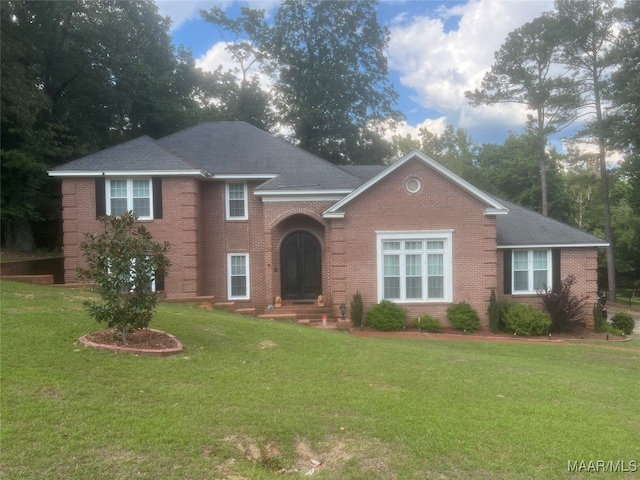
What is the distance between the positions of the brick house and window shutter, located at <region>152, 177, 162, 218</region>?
0.12 ft

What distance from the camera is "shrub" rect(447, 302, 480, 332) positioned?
613 inches

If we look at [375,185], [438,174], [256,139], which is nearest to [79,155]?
[256,139]

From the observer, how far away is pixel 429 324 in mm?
15547

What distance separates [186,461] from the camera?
14.6 ft

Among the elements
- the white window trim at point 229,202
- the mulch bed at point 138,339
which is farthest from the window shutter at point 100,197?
the mulch bed at point 138,339

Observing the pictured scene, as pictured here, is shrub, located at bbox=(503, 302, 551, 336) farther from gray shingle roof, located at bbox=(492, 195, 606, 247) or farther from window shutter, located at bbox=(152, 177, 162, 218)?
window shutter, located at bbox=(152, 177, 162, 218)

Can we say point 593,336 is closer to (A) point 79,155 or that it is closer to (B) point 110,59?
(A) point 79,155

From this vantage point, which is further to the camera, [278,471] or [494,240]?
[494,240]

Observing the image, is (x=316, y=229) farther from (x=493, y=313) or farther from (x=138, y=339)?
(x=138, y=339)

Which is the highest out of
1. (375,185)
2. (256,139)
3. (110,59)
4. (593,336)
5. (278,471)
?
(110,59)

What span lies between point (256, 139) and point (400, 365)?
14604 mm

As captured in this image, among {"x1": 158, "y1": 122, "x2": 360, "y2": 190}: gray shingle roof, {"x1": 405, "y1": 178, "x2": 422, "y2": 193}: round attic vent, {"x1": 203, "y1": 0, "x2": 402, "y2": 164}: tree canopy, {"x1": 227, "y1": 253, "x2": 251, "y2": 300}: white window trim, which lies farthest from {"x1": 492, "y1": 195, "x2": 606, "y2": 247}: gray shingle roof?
{"x1": 203, "y1": 0, "x2": 402, "y2": 164}: tree canopy

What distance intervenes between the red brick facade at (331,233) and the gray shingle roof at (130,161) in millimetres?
536

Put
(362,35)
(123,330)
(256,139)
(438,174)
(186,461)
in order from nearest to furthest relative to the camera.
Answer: (186,461) < (123,330) < (438,174) < (256,139) < (362,35)
